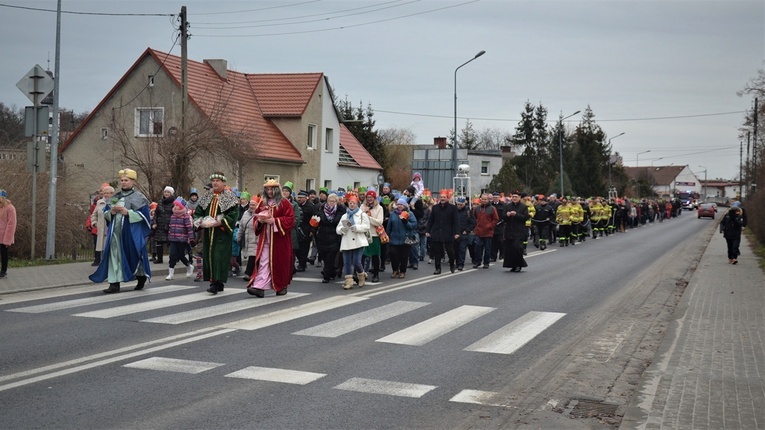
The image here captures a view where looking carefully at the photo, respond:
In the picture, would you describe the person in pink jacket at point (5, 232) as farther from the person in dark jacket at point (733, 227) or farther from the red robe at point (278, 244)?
the person in dark jacket at point (733, 227)

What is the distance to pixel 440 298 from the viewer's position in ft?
47.7

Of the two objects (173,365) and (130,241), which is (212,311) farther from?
(173,365)

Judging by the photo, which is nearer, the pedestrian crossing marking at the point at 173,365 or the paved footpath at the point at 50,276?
the pedestrian crossing marking at the point at 173,365

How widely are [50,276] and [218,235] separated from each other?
4215 mm

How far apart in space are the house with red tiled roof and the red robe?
39.2ft

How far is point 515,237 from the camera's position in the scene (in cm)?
2028

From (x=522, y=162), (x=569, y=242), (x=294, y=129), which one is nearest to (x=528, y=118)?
(x=522, y=162)

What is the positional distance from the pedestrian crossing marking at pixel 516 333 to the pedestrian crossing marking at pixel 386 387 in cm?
205

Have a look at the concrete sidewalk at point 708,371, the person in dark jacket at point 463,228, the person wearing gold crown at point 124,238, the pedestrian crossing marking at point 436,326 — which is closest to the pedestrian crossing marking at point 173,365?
the pedestrian crossing marking at point 436,326

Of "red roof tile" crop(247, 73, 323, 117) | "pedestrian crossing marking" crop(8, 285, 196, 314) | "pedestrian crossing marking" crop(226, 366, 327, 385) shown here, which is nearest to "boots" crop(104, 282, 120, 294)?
"pedestrian crossing marking" crop(8, 285, 196, 314)

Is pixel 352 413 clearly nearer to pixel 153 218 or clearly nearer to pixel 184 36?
pixel 153 218

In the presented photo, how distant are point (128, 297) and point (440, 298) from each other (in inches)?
197

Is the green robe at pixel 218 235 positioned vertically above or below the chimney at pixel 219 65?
below

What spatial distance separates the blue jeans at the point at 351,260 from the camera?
1636cm
